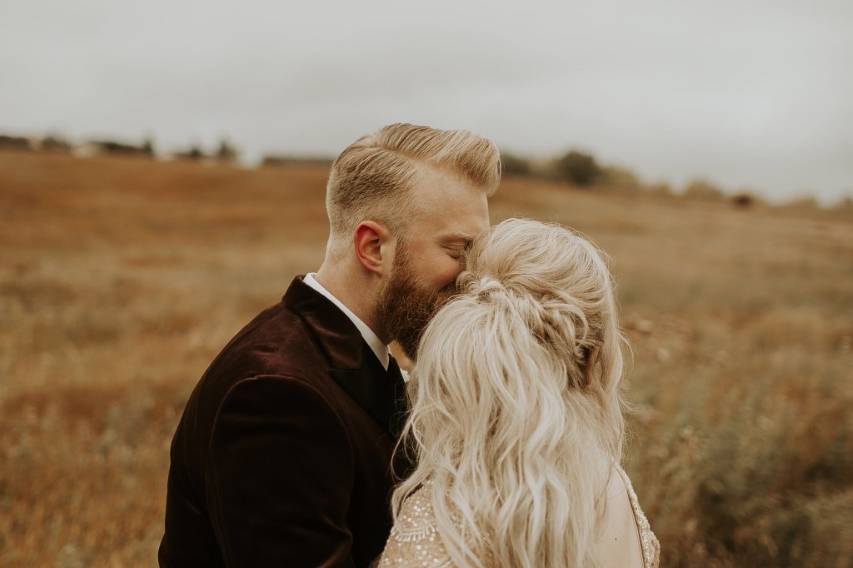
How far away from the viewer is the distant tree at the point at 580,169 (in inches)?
2522

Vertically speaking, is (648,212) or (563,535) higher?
(563,535)

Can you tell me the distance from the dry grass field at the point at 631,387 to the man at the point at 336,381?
7.68 ft

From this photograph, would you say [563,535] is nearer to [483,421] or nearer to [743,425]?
[483,421]

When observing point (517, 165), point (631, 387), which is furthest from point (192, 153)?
point (631, 387)

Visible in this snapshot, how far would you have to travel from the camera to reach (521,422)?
195 cm

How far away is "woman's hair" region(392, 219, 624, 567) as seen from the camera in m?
1.90

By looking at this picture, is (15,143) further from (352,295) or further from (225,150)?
(352,295)

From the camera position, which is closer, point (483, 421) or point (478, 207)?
point (483, 421)

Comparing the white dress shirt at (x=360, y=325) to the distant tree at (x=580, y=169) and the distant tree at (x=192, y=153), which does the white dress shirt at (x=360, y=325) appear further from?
the distant tree at (x=192, y=153)

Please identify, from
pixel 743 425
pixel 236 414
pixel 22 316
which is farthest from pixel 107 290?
pixel 236 414

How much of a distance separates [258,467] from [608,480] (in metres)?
1.10

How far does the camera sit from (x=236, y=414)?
1.82m

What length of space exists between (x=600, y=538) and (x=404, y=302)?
1.01m

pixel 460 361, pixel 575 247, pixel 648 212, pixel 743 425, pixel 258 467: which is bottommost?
pixel 648 212
